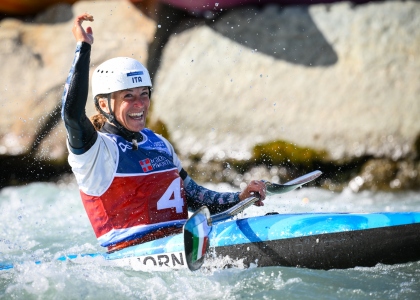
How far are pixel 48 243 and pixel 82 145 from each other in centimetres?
203

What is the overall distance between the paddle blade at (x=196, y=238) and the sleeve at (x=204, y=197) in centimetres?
66

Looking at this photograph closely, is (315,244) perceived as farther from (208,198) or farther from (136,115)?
(136,115)

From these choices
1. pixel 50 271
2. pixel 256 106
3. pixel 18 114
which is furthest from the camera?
pixel 18 114

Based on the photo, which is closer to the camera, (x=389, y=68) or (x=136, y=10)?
(x=389, y=68)

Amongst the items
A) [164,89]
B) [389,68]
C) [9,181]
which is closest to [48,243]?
[9,181]

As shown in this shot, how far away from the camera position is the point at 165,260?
3.43m

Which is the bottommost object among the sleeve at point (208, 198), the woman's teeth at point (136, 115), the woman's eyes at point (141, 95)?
the sleeve at point (208, 198)

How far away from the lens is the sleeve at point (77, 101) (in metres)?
3.06

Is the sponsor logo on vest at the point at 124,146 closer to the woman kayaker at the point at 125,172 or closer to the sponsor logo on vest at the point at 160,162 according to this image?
the woman kayaker at the point at 125,172

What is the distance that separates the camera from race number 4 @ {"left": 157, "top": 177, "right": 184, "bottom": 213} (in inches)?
142

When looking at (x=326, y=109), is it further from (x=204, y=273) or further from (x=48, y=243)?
(x=204, y=273)

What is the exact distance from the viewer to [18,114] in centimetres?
768

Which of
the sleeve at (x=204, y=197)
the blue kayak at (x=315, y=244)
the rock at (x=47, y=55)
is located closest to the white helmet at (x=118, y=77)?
the sleeve at (x=204, y=197)

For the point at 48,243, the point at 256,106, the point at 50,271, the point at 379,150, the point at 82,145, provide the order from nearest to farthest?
the point at 82,145 → the point at 50,271 → the point at 48,243 → the point at 379,150 → the point at 256,106
